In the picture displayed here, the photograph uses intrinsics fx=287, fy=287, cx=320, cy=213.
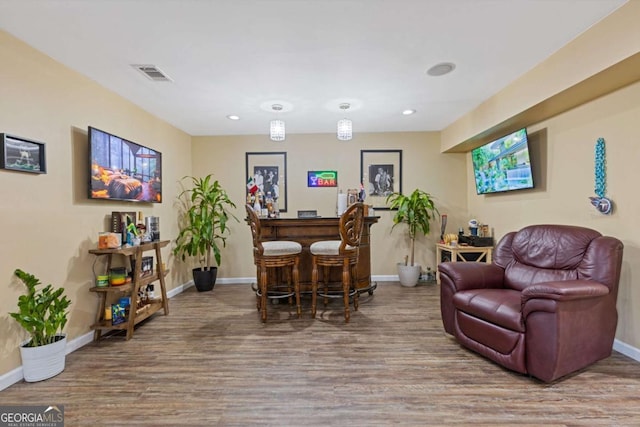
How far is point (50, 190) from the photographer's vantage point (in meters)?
2.39

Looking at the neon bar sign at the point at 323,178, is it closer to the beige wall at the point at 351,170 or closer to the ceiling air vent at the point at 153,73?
the beige wall at the point at 351,170

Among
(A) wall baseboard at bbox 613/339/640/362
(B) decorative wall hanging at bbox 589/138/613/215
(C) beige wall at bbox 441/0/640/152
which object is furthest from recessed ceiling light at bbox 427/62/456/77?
(A) wall baseboard at bbox 613/339/640/362

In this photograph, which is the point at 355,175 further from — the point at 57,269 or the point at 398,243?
the point at 57,269

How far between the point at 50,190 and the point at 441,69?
360 cm

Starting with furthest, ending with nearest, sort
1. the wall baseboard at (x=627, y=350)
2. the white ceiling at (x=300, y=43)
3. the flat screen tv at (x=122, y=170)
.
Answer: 1. the flat screen tv at (x=122, y=170)
2. the wall baseboard at (x=627, y=350)
3. the white ceiling at (x=300, y=43)

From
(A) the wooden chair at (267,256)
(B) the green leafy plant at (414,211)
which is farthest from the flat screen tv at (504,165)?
(A) the wooden chair at (267,256)

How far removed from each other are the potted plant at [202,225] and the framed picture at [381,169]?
2297 millimetres

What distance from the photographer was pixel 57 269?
7.97 feet

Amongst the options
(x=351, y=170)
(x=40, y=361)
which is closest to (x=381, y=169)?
(x=351, y=170)

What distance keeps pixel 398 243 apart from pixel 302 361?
10.1 ft

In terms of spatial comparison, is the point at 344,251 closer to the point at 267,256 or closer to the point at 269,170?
the point at 267,256

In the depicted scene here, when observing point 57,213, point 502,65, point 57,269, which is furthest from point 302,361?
point 502,65

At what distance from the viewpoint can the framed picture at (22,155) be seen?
2020 mm

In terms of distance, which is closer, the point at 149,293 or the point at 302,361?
the point at 302,361
